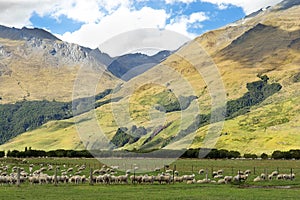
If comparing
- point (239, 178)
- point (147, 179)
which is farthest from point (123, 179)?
point (239, 178)

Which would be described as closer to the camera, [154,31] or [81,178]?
[81,178]

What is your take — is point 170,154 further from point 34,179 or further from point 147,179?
point 34,179

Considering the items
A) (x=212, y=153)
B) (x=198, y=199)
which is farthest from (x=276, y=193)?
(x=212, y=153)

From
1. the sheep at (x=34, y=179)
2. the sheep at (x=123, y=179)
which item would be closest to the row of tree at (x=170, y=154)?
the sheep at (x=123, y=179)

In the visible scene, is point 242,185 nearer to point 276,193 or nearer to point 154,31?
point 276,193

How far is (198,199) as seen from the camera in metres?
38.7

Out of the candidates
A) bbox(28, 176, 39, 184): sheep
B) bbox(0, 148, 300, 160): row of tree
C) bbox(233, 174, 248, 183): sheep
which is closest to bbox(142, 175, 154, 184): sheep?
bbox(233, 174, 248, 183): sheep

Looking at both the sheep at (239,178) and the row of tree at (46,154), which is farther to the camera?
the row of tree at (46,154)

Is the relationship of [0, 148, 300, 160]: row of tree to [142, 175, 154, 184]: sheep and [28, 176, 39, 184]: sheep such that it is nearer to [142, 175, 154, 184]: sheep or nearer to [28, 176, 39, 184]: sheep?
[142, 175, 154, 184]: sheep

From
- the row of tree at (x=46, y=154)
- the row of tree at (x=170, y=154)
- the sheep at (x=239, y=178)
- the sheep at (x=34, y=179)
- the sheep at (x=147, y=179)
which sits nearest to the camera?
the sheep at (x=34, y=179)

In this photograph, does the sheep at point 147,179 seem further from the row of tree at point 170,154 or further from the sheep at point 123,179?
the row of tree at point 170,154

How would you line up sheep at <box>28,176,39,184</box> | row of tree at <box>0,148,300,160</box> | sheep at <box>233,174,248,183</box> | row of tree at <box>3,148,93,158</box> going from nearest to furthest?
sheep at <box>28,176,39,184</box> < sheep at <box>233,174,248,183</box> < row of tree at <box>0,148,300,160</box> < row of tree at <box>3,148,93,158</box>

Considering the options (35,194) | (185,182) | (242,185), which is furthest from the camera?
(185,182)

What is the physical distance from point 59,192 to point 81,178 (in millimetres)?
12903
